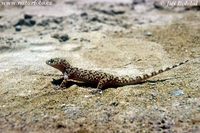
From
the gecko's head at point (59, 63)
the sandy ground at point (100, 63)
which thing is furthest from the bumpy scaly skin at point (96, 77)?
the sandy ground at point (100, 63)

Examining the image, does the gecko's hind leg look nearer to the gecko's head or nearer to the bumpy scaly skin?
the bumpy scaly skin

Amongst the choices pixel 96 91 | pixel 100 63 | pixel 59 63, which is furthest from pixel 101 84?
pixel 100 63

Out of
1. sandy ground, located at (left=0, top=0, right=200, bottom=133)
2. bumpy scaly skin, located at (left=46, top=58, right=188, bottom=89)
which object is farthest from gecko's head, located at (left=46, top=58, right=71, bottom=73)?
sandy ground, located at (left=0, top=0, right=200, bottom=133)

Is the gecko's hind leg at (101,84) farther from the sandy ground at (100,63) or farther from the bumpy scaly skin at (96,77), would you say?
the sandy ground at (100,63)

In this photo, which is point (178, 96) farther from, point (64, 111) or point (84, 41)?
point (84, 41)

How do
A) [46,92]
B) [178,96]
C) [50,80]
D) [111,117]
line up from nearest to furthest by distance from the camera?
[111,117] < [178,96] < [46,92] < [50,80]

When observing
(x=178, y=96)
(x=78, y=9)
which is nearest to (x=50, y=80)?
(x=178, y=96)
